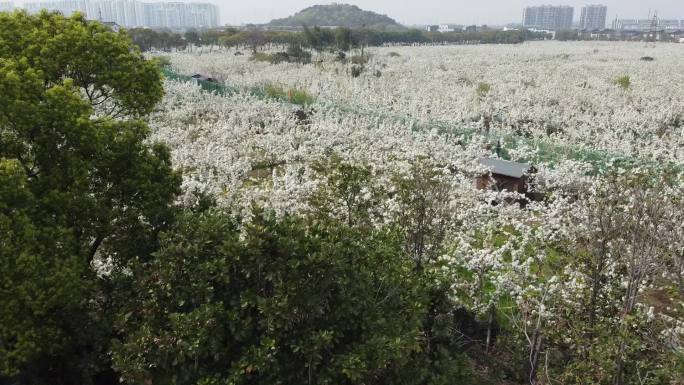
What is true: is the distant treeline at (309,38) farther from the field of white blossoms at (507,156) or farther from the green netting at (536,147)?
the green netting at (536,147)

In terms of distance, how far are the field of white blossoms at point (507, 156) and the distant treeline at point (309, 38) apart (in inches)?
956

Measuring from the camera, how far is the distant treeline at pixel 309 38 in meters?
72.3

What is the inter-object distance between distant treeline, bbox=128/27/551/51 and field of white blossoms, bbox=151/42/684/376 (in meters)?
24.3

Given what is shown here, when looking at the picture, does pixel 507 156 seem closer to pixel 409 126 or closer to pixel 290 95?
pixel 409 126

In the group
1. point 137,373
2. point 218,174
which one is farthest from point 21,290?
point 218,174

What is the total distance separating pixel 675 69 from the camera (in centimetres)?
5100

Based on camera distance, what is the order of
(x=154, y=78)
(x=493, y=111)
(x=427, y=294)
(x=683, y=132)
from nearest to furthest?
(x=427, y=294) < (x=154, y=78) < (x=683, y=132) < (x=493, y=111)

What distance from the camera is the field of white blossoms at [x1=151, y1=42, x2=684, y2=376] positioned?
8.19m

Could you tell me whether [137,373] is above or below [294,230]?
below

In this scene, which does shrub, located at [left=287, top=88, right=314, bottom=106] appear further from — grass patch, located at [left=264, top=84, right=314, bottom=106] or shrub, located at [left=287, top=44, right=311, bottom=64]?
shrub, located at [left=287, top=44, right=311, bottom=64]

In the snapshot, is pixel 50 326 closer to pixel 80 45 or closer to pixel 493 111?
pixel 80 45

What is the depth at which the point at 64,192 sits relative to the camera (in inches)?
259

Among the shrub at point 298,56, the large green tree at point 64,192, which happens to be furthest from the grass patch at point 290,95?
the shrub at point 298,56

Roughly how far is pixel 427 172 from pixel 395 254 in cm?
243
